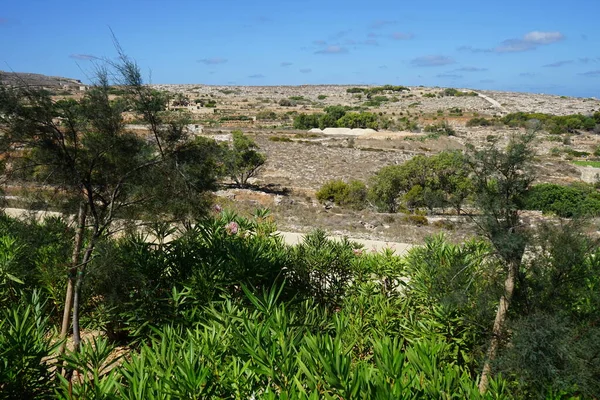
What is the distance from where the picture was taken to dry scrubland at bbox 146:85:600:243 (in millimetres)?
14984

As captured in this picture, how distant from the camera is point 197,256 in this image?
646 centimetres

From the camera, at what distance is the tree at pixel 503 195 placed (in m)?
3.83

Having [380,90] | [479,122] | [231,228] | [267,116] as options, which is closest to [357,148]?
[479,122]

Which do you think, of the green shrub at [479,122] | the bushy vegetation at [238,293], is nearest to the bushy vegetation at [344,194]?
the bushy vegetation at [238,293]

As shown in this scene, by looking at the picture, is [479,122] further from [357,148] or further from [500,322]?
[500,322]

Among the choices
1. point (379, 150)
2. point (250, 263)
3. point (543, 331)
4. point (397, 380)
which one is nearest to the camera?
point (397, 380)

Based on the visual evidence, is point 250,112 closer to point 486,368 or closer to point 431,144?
point 431,144

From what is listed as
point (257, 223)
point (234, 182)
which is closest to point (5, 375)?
point (257, 223)

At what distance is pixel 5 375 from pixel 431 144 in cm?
4168

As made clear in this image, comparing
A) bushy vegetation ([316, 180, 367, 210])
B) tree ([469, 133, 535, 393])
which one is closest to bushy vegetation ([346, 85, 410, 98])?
bushy vegetation ([316, 180, 367, 210])

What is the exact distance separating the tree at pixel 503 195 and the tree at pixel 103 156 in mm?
2706

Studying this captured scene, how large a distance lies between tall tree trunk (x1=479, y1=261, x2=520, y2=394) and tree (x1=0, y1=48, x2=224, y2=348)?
9.85 feet

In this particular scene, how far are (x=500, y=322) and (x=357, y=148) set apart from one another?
3646cm

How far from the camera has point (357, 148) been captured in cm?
4006
